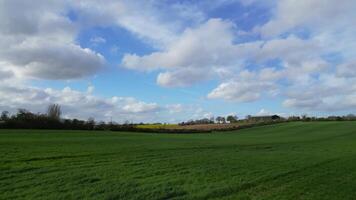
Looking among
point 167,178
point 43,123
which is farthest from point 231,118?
point 167,178

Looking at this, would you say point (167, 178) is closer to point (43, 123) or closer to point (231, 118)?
point (43, 123)

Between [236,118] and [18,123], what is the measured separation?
68.4 m

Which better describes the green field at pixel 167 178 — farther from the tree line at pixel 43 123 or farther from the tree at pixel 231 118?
the tree at pixel 231 118

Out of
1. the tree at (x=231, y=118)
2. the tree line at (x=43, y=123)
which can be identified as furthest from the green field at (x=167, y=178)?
the tree at (x=231, y=118)

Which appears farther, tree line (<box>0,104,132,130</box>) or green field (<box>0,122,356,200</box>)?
tree line (<box>0,104,132,130</box>)

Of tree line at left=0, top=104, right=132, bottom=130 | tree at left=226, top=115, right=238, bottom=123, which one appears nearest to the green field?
tree line at left=0, top=104, right=132, bottom=130

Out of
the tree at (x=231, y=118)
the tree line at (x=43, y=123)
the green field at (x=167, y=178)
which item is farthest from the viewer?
the tree at (x=231, y=118)

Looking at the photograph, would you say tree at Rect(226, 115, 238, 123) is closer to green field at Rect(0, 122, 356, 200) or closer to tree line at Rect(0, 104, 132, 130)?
tree line at Rect(0, 104, 132, 130)

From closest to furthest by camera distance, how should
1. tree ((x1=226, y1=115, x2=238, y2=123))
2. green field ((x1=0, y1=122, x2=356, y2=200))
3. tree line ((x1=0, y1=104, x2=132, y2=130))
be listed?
green field ((x1=0, y1=122, x2=356, y2=200)) → tree line ((x1=0, y1=104, x2=132, y2=130)) → tree ((x1=226, y1=115, x2=238, y2=123))

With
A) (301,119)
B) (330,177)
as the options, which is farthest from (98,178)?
(301,119)

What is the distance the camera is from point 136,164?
66.1 ft

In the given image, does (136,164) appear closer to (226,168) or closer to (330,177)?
(226,168)

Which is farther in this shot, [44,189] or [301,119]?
[301,119]

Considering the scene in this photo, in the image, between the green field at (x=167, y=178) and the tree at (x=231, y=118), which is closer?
the green field at (x=167, y=178)
